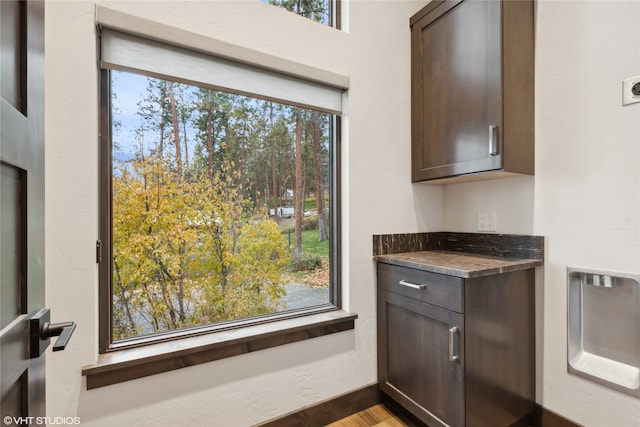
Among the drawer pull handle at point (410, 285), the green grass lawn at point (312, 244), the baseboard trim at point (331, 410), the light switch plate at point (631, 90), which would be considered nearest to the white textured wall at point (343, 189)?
the baseboard trim at point (331, 410)

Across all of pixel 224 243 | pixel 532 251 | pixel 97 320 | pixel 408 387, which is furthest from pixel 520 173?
pixel 97 320

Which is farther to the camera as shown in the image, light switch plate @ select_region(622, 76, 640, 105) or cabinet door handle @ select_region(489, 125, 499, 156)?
cabinet door handle @ select_region(489, 125, 499, 156)

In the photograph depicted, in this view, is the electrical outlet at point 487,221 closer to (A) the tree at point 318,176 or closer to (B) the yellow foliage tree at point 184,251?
(A) the tree at point 318,176

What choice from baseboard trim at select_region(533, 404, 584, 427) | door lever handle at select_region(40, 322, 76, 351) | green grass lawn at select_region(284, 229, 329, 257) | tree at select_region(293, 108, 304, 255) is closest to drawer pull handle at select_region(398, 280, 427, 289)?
green grass lawn at select_region(284, 229, 329, 257)

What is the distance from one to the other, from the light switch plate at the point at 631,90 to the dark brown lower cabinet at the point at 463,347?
88 cm

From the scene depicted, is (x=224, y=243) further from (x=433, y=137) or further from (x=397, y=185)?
(x=433, y=137)

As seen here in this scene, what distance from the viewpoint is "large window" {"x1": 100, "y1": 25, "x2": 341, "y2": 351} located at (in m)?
1.35

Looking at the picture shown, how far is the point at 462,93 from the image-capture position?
1.72 metres

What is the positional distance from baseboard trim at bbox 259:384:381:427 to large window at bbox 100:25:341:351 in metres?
0.50

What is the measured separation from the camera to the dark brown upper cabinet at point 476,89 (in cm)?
154

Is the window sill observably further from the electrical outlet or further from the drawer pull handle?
the electrical outlet

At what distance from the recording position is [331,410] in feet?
5.64

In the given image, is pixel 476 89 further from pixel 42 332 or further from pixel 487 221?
pixel 42 332

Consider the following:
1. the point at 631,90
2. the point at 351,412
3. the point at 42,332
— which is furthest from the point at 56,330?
the point at 631,90
